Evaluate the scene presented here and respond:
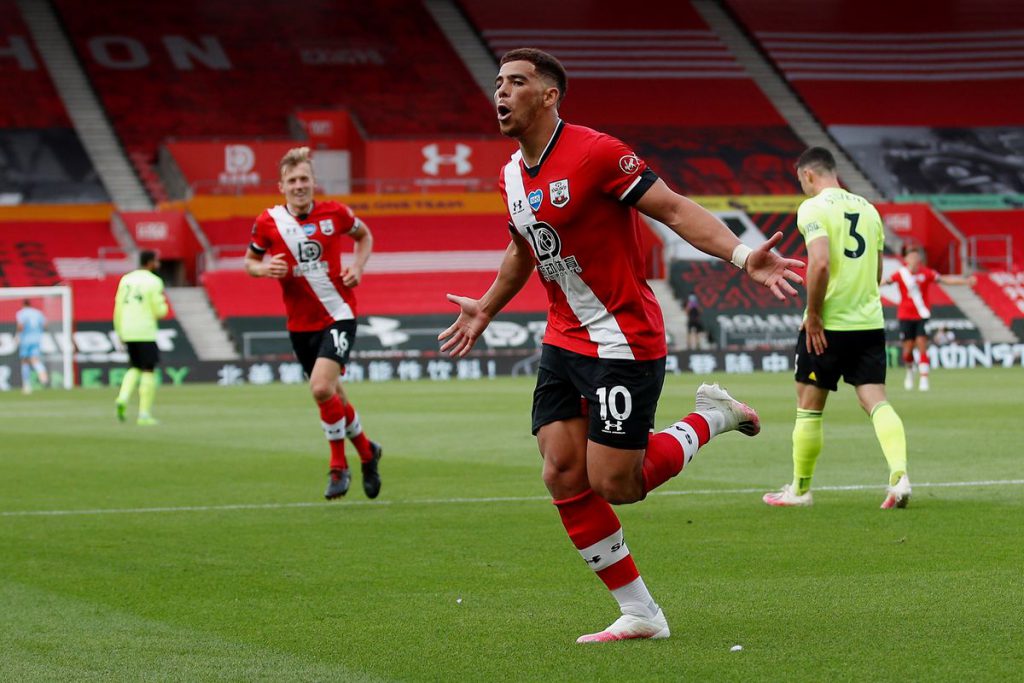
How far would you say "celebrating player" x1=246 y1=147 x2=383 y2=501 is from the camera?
11180mm

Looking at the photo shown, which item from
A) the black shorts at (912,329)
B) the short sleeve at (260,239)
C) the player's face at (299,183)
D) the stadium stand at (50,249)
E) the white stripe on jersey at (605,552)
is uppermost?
the stadium stand at (50,249)

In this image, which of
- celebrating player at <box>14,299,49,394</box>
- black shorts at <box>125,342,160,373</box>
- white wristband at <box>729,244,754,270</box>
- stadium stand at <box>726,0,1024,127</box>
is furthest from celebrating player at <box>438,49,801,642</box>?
stadium stand at <box>726,0,1024,127</box>

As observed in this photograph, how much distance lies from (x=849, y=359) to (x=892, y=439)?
561 millimetres

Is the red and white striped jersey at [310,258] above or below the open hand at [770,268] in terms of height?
above

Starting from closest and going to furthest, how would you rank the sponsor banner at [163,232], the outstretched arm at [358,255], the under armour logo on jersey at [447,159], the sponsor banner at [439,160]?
the outstretched arm at [358,255]
the sponsor banner at [163,232]
the sponsor banner at [439,160]
the under armour logo on jersey at [447,159]

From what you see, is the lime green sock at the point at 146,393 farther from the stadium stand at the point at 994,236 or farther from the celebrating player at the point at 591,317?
the stadium stand at the point at 994,236

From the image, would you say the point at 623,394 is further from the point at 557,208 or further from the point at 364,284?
the point at 364,284

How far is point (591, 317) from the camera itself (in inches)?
227

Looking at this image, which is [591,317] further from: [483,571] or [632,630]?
[483,571]

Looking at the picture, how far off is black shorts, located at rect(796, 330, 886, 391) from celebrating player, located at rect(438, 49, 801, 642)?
3.94 meters

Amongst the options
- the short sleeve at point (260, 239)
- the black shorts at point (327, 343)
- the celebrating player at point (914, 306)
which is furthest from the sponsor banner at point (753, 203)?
the short sleeve at point (260, 239)

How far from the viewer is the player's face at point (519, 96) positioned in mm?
5660

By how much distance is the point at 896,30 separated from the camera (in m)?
56.8

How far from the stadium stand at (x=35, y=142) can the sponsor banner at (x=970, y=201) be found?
81.5 feet
